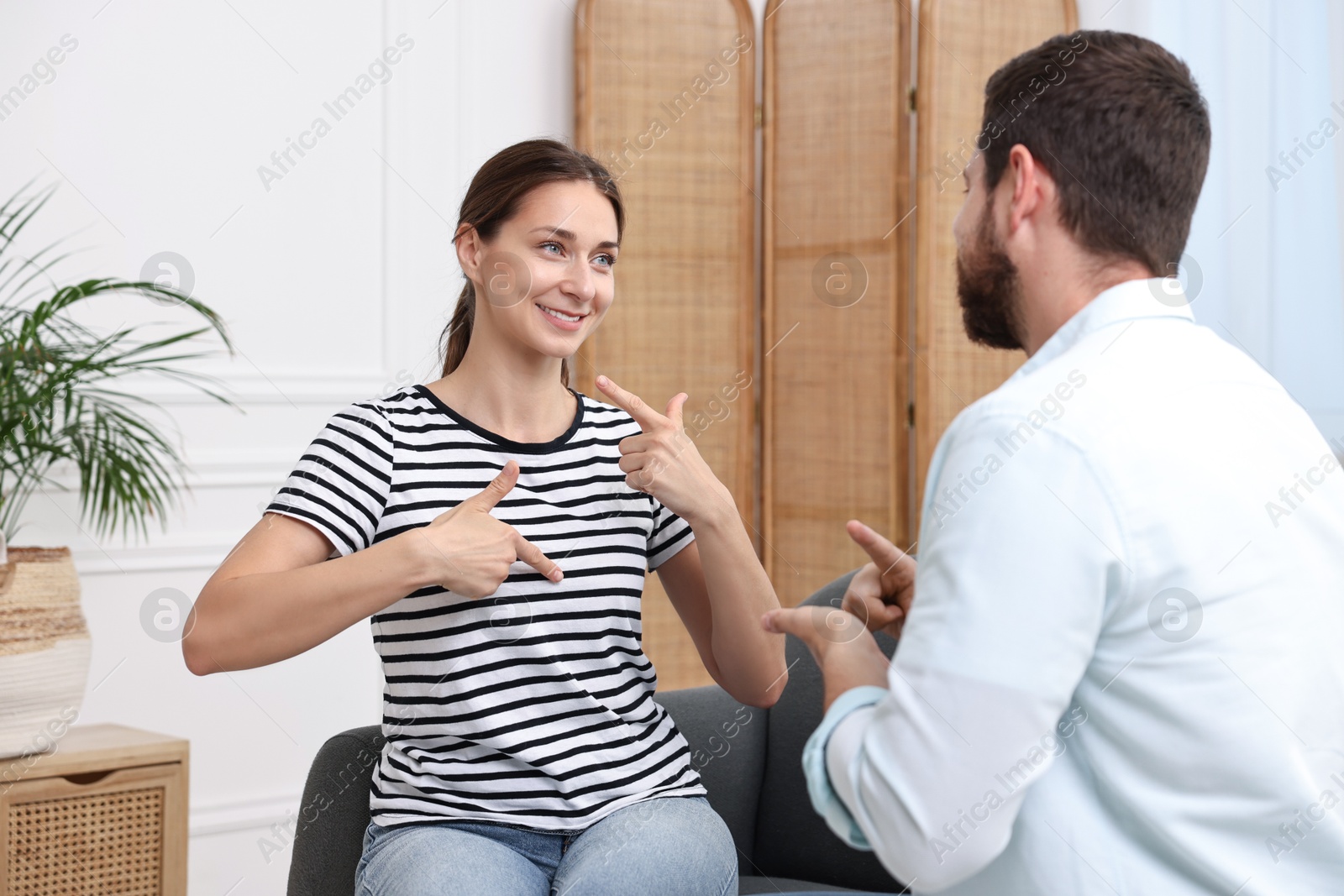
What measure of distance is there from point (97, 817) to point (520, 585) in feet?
3.65

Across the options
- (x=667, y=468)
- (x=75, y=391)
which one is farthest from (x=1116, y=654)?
(x=75, y=391)

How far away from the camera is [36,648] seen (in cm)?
204

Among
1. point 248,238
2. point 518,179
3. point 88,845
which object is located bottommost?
point 88,845

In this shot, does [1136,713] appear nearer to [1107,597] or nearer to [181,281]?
[1107,597]

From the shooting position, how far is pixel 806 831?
5.87ft

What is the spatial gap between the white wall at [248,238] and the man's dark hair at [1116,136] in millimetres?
2349

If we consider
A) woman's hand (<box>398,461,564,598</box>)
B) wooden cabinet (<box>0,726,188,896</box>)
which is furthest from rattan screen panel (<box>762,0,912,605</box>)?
woman's hand (<box>398,461,564,598</box>)

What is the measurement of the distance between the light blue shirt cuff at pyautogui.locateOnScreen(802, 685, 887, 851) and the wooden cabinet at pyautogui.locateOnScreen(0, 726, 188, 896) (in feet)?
5.05

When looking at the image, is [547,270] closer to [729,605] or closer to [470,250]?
[470,250]

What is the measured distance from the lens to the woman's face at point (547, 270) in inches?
59.2

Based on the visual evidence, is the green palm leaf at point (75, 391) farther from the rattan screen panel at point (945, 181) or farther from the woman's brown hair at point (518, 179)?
the rattan screen panel at point (945, 181)

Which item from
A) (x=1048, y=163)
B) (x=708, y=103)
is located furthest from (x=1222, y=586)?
(x=708, y=103)

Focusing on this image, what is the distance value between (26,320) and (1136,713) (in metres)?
1.96

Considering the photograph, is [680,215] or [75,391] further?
[680,215]
